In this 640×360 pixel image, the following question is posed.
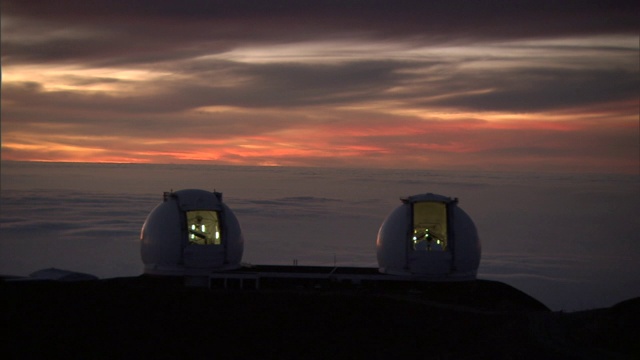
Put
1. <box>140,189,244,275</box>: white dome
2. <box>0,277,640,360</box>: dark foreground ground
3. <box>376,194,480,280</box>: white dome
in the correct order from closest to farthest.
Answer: <box>0,277,640,360</box>: dark foreground ground, <box>140,189,244,275</box>: white dome, <box>376,194,480,280</box>: white dome

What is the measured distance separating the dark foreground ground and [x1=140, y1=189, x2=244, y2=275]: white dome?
437 centimetres

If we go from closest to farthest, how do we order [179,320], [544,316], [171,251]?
[179,320] < [544,316] < [171,251]

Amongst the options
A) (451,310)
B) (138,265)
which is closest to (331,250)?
(138,265)

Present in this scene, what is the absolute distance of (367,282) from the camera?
22.8 meters

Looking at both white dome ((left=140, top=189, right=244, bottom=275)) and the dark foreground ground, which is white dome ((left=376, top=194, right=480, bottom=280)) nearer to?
the dark foreground ground

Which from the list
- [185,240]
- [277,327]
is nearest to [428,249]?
[185,240]

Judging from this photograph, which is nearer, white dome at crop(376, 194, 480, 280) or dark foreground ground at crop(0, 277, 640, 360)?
dark foreground ground at crop(0, 277, 640, 360)

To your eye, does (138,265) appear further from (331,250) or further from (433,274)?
(433,274)

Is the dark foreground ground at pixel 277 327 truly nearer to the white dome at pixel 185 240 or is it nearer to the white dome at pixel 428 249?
the white dome at pixel 428 249

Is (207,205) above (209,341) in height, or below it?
→ above

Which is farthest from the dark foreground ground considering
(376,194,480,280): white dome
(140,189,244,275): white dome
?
(140,189,244,275): white dome

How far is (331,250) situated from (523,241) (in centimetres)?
1879

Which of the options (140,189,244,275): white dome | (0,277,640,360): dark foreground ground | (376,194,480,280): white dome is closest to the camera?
(0,277,640,360): dark foreground ground

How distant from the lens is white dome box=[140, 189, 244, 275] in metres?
22.2
